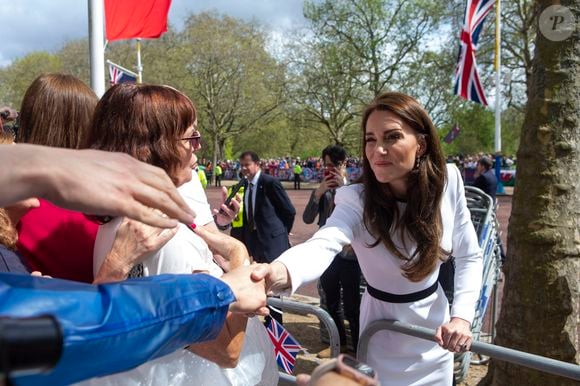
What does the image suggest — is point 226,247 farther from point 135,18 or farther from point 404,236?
point 135,18

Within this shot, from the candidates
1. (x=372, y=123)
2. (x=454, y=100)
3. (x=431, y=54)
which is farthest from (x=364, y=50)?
(x=372, y=123)

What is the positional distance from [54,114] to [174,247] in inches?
35.7

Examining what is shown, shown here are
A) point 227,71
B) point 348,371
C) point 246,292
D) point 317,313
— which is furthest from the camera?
point 227,71

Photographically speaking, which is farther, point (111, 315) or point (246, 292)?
point (246, 292)

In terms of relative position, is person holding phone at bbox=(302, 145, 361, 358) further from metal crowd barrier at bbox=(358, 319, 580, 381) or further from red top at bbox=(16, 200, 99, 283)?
red top at bbox=(16, 200, 99, 283)

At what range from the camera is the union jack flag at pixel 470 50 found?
13.1 metres

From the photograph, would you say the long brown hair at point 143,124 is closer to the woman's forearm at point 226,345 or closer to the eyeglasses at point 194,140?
the eyeglasses at point 194,140

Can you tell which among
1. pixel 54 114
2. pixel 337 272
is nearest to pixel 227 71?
pixel 337 272

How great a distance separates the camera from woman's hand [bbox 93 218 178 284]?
1562 millimetres

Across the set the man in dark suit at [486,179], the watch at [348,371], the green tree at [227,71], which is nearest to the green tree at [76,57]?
the green tree at [227,71]

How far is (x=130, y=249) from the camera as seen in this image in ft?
5.15

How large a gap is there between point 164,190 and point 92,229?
3.26 ft

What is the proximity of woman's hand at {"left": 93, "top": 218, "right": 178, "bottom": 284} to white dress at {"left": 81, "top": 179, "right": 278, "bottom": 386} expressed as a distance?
1.9 inches

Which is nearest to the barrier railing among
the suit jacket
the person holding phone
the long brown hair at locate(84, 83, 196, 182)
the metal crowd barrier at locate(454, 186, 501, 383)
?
the long brown hair at locate(84, 83, 196, 182)
